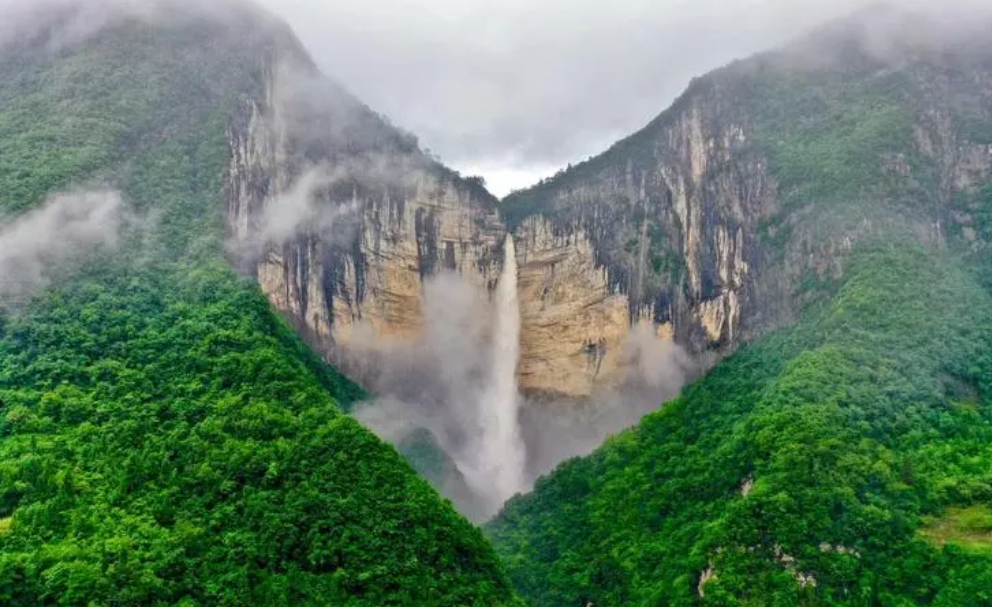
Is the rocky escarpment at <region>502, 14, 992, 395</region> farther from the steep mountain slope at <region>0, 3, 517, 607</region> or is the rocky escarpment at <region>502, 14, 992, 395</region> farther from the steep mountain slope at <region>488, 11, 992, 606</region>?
the steep mountain slope at <region>0, 3, 517, 607</region>

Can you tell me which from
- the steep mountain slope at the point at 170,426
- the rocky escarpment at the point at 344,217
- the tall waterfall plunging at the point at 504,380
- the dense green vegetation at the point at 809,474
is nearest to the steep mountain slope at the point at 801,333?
the dense green vegetation at the point at 809,474

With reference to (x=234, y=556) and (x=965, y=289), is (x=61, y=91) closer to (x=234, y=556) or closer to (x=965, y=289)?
(x=234, y=556)

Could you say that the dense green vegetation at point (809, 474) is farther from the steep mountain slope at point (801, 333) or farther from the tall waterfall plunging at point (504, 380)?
the tall waterfall plunging at point (504, 380)

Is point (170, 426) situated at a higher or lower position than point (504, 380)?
lower

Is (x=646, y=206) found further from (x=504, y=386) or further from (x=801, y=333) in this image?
(x=801, y=333)

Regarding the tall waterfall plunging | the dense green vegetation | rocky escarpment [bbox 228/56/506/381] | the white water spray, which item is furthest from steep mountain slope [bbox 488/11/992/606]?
rocky escarpment [bbox 228/56/506/381]

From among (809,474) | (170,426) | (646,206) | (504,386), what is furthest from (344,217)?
(809,474)
